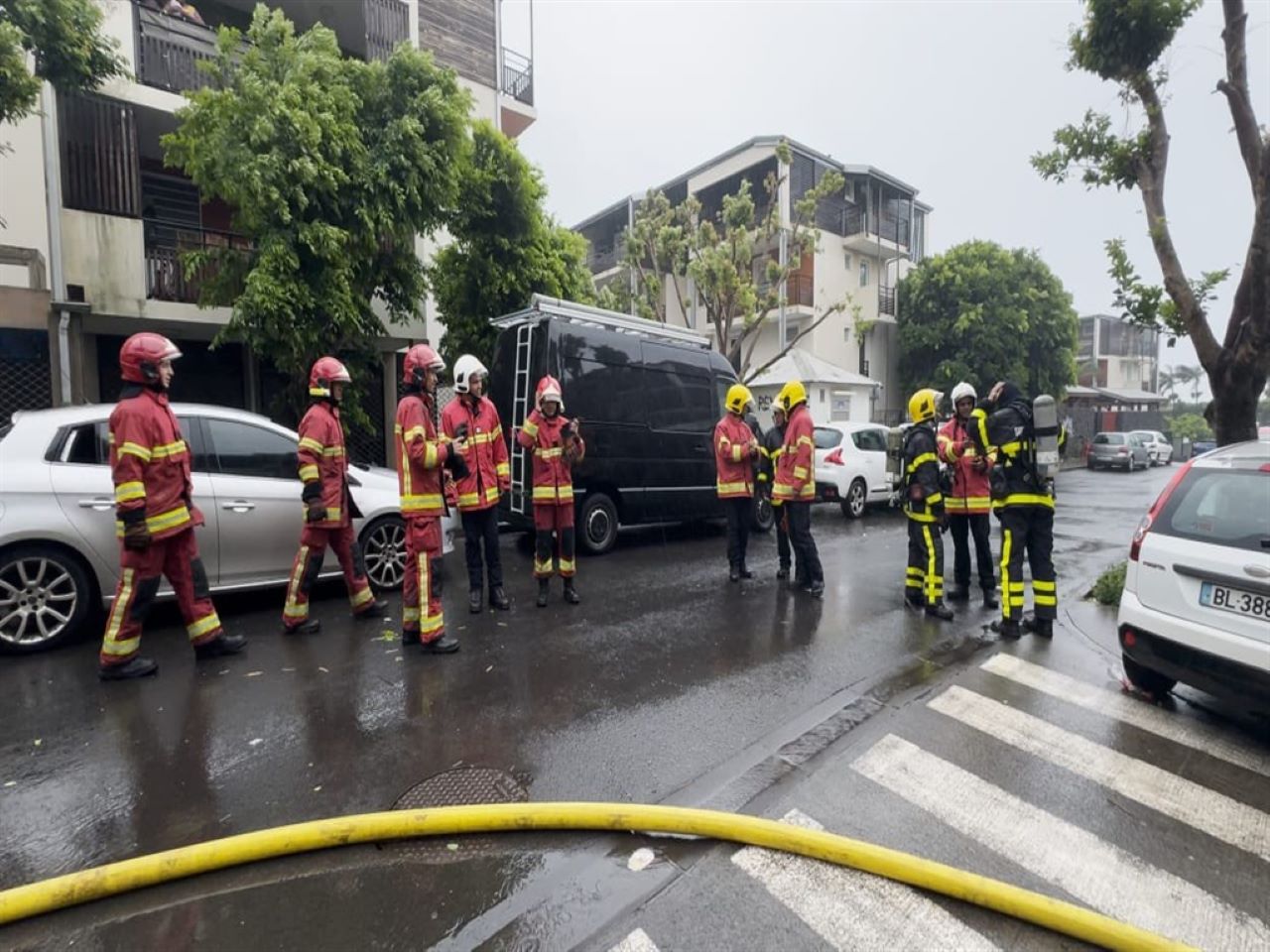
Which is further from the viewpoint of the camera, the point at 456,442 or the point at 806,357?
the point at 806,357

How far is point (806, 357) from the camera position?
2414 cm

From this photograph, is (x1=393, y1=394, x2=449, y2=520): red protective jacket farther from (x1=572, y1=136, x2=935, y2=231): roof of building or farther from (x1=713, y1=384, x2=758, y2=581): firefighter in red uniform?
(x1=572, y1=136, x2=935, y2=231): roof of building

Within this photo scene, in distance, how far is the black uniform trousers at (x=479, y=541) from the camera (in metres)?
5.66

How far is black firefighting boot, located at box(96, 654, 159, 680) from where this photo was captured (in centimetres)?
415

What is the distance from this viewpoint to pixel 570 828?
2.78m

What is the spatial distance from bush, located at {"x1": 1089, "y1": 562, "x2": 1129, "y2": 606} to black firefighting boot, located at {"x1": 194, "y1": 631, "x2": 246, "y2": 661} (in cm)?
726

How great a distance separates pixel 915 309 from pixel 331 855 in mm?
27515

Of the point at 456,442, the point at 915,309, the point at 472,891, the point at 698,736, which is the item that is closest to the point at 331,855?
the point at 472,891

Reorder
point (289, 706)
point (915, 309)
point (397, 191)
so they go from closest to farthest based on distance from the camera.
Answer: point (289, 706) < point (397, 191) < point (915, 309)

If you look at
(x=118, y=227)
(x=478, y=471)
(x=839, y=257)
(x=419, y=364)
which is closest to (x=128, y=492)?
(x=419, y=364)

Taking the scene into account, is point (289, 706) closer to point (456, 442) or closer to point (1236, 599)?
point (456, 442)

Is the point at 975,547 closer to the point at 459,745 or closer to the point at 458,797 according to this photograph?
the point at 459,745

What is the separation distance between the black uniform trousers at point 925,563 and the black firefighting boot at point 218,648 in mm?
5185

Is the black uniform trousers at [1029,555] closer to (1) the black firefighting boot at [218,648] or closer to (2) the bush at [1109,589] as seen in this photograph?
(2) the bush at [1109,589]
